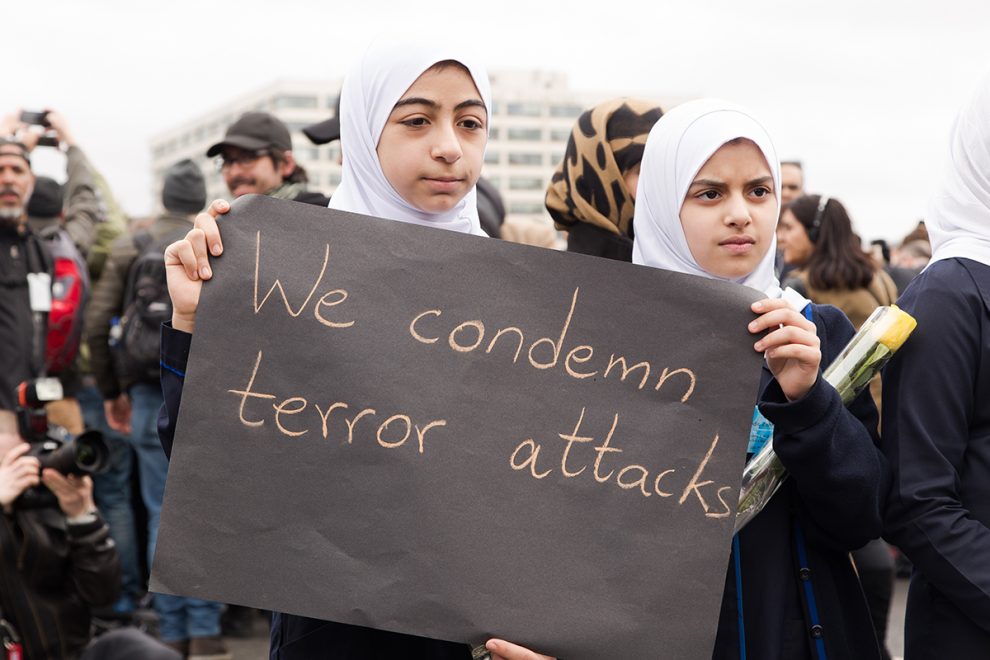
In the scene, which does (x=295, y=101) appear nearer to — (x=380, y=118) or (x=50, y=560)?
(x=50, y=560)

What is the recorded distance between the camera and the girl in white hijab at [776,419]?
2.08m

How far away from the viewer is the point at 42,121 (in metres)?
8.32

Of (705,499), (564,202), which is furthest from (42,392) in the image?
(705,499)

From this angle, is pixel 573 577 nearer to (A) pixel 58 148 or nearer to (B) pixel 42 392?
(B) pixel 42 392

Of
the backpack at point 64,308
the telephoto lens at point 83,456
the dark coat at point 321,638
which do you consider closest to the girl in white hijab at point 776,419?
the dark coat at point 321,638

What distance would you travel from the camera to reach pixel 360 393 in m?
2.08

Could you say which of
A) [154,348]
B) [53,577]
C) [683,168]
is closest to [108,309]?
[154,348]

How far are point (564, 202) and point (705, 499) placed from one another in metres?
1.43

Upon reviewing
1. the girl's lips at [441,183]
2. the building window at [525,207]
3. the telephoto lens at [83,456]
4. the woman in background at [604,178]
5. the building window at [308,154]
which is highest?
the girl's lips at [441,183]

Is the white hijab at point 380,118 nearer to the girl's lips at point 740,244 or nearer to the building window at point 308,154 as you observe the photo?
the girl's lips at point 740,244

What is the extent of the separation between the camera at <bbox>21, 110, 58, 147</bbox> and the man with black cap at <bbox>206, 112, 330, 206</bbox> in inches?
139

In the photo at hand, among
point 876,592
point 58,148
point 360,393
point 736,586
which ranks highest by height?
point 360,393

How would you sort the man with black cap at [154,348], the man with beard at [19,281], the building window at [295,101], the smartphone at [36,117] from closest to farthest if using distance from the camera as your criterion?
the man with black cap at [154,348] → the man with beard at [19,281] → the smartphone at [36,117] → the building window at [295,101]

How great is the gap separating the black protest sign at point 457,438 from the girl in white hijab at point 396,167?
0.07 meters
